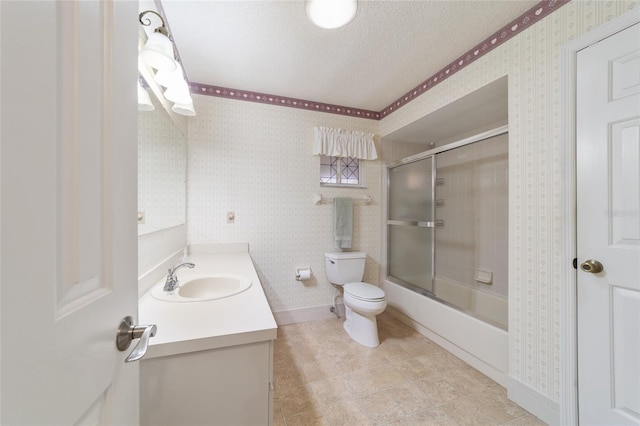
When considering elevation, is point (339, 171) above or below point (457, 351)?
above

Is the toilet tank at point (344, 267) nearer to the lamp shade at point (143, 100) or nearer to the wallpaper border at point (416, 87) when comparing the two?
the wallpaper border at point (416, 87)

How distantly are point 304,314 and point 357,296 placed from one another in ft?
2.46

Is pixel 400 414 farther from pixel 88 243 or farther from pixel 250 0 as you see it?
pixel 250 0

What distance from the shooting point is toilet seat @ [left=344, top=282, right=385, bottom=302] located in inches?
76.9

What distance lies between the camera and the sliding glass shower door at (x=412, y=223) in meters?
2.34

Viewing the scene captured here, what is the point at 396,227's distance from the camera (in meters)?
2.72

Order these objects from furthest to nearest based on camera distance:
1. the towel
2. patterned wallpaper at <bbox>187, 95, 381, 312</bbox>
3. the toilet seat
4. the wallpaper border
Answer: the towel
patterned wallpaper at <bbox>187, 95, 381, 312</bbox>
the toilet seat
the wallpaper border

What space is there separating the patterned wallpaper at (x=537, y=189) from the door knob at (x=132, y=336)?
1.77m

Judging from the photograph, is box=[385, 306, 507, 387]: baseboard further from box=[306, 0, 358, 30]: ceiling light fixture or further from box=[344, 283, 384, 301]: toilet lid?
box=[306, 0, 358, 30]: ceiling light fixture

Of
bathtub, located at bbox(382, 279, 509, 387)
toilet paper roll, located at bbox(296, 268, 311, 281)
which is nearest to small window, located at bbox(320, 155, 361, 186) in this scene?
toilet paper roll, located at bbox(296, 268, 311, 281)

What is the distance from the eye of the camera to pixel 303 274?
94.0 inches

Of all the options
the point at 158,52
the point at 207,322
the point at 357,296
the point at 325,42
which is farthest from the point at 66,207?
the point at 357,296

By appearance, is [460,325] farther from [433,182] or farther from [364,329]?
[433,182]

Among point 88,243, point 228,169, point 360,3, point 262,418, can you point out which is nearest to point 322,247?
point 228,169
